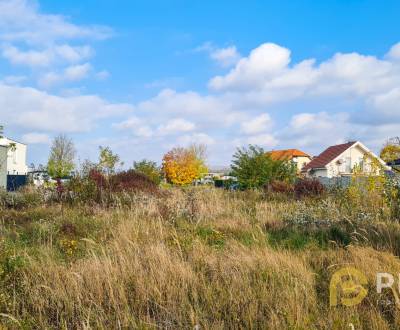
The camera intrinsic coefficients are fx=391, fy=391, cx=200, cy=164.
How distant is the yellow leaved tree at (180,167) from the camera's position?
56306 mm

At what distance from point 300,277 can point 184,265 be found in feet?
4.22

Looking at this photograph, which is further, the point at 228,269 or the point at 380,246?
the point at 380,246

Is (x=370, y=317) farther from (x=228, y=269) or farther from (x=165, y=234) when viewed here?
(x=165, y=234)

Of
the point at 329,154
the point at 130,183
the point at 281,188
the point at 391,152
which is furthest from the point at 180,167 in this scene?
the point at 391,152

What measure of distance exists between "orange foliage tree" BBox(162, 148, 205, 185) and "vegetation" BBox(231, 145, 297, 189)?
3184cm

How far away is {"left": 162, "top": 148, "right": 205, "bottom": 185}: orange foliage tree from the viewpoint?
5631 cm

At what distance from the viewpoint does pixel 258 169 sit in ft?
76.3

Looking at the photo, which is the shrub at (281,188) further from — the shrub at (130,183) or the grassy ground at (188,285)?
the grassy ground at (188,285)

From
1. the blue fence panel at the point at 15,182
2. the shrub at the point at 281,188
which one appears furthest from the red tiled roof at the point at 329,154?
the blue fence panel at the point at 15,182

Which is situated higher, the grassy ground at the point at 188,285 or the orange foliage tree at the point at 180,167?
the orange foliage tree at the point at 180,167

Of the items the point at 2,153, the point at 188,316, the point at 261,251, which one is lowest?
the point at 188,316

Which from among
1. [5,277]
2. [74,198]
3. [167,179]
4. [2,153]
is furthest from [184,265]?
[167,179]

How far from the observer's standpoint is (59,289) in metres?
3.96

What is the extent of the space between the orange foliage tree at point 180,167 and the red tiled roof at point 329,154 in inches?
654
